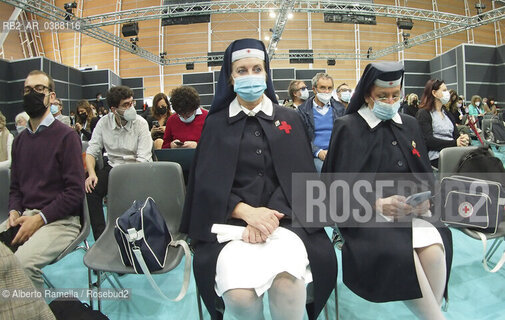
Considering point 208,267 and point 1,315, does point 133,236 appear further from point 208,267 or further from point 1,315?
point 1,315

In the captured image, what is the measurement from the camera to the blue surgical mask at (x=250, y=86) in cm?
166

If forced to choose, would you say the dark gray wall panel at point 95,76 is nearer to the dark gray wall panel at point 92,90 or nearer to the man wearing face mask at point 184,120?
the dark gray wall panel at point 92,90

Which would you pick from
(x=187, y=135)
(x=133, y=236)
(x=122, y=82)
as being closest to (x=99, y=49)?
(x=122, y=82)

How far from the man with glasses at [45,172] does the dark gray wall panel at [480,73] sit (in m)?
16.1

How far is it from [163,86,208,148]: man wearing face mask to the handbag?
1.39 m

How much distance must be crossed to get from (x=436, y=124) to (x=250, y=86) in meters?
2.58

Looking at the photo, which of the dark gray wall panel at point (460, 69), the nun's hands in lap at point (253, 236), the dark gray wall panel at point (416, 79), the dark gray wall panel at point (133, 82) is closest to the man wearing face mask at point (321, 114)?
the nun's hands in lap at point (253, 236)

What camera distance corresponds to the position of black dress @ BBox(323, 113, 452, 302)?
4.88ft

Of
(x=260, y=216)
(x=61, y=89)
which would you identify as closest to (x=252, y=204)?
(x=260, y=216)

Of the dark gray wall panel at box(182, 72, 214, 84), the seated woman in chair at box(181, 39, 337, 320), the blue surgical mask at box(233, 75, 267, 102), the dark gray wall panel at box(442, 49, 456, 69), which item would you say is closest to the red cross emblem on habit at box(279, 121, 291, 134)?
the seated woman in chair at box(181, 39, 337, 320)

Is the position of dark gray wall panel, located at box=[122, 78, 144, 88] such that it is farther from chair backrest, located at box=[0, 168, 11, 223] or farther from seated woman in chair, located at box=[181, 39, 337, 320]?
seated woman in chair, located at box=[181, 39, 337, 320]

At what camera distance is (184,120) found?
3.31 metres

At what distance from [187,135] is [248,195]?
186 cm

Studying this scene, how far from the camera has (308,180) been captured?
5.45ft
